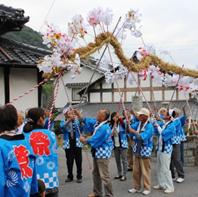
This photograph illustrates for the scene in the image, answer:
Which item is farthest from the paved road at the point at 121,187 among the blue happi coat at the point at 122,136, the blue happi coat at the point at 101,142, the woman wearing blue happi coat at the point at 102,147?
the blue happi coat at the point at 101,142

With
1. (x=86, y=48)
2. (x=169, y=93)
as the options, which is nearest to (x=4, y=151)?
(x=86, y=48)

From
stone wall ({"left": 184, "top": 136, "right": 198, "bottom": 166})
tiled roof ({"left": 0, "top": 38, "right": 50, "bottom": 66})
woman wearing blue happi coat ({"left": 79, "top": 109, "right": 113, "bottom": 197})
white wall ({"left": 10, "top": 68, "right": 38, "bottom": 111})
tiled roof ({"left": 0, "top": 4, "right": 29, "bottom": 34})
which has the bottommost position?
stone wall ({"left": 184, "top": 136, "right": 198, "bottom": 166})

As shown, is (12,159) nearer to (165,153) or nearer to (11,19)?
(165,153)

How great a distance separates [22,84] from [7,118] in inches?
220

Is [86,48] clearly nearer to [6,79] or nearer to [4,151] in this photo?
[4,151]

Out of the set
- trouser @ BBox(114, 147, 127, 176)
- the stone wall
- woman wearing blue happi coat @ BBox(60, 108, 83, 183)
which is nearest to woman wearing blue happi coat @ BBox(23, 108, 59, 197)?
woman wearing blue happi coat @ BBox(60, 108, 83, 183)

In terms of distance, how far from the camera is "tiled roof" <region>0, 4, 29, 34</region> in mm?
8407

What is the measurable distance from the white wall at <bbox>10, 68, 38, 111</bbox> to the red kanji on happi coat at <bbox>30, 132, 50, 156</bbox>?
4.07 meters

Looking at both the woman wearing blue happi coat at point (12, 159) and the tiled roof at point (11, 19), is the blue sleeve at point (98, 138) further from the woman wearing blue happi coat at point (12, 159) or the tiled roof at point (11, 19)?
the woman wearing blue happi coat at point (12, 159)

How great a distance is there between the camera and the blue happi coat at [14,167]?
3.31m

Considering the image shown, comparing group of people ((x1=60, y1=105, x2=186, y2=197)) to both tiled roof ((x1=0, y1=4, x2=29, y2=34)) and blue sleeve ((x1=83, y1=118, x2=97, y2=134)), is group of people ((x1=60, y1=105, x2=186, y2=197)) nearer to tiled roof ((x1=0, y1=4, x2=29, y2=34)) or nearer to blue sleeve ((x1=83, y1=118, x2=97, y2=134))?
blue sleeve ((x1=83, y1=118, x2=97, y2=134))

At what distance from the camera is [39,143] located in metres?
4.83

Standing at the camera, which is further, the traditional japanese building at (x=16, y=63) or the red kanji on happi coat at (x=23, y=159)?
the traditional japanese building at (x=16, y=63)

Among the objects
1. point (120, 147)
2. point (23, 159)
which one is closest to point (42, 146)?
point (23, 159)
